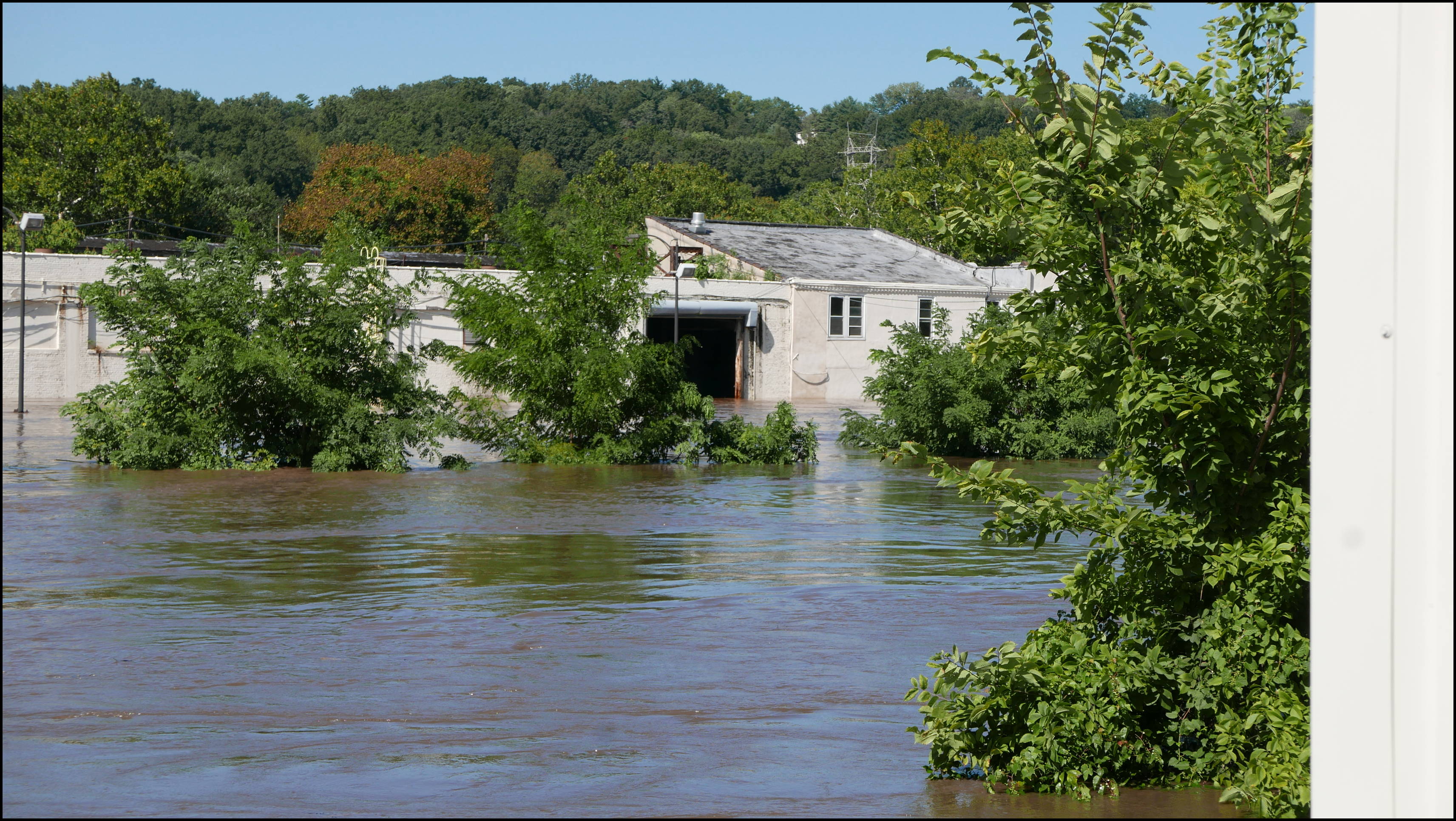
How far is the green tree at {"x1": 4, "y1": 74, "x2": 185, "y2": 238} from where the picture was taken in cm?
5731

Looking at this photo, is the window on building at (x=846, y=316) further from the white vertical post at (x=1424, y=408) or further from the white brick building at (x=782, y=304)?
the white vertical post at (x=1424, y=408)

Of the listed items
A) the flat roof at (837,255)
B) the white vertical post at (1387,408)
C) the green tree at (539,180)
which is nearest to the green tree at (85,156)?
the flat roof at (837,255)

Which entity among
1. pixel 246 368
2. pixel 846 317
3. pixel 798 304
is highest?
pixel 798 304

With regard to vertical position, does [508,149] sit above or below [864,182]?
above

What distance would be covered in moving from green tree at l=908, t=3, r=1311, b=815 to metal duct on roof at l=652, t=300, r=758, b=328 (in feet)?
111

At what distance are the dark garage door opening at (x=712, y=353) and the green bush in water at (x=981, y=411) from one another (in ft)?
A: 66.2

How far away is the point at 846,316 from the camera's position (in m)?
42.9

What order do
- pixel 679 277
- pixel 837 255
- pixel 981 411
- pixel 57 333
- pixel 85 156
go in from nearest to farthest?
pixel 981 411
pixel 57 333
pixel 679 277
pixel 837 255
pixel 85 156

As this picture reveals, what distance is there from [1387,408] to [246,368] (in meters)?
16.1

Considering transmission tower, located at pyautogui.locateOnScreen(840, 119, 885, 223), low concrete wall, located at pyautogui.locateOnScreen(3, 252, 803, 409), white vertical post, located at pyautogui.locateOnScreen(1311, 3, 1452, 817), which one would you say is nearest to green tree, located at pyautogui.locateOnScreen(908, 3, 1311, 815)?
white vertical post, located at pyautogui.locateOnScreen(1311, 3, 1452, 817)

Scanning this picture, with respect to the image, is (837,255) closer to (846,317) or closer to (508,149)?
(846,317)

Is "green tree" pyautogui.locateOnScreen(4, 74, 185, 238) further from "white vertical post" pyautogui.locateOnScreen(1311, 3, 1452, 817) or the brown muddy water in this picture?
"white vertical post" pyautogui.locateOnScreen(1311, 3, 1452, 817)

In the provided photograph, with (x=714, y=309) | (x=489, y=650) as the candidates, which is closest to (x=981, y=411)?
(x=489, y=650)

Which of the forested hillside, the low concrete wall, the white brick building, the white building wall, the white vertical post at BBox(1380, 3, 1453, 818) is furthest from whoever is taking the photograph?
the forested hillside
